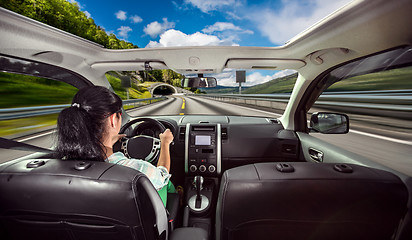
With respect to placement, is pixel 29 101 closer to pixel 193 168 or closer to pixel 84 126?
pixel 193 168

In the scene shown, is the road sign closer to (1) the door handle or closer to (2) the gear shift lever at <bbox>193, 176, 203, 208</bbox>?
(1) the door handle

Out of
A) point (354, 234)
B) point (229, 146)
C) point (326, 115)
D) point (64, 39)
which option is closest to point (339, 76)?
point (326, 115)

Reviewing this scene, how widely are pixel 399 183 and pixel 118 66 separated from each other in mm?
3414

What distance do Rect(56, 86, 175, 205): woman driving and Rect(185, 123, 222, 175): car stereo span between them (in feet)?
6.07

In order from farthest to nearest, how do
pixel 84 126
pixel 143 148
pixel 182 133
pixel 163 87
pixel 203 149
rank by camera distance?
pixel 163 87, pixel 182 133, pixel 203 149, pixel 143 148, pixel 84 126

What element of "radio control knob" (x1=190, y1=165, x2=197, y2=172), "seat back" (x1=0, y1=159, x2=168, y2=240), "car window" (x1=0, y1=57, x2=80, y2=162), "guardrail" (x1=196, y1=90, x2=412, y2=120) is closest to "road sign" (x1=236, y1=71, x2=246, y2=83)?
"radio control knob" (x1=190, y1=165, x2=197, y2=172)

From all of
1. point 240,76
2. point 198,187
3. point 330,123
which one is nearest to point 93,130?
point 198,187

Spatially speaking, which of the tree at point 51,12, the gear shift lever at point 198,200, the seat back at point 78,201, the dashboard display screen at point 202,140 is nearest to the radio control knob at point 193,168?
the gear shift lever at point 198,200

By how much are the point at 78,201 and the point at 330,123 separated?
3041 millimetres

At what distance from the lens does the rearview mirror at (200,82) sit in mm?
3225

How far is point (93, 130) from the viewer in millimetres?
1431

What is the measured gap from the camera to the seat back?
1.00 m

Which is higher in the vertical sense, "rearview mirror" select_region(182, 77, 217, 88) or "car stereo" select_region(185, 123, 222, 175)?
"rearview mirror" select_region(182, 77, 217, 88)

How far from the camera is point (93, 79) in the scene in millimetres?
3260
